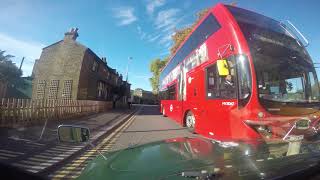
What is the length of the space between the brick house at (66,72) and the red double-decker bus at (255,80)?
86.4 feet

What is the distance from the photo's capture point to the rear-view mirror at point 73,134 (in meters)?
3.47

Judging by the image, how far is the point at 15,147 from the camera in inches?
314

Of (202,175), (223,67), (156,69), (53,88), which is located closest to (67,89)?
(53,88)

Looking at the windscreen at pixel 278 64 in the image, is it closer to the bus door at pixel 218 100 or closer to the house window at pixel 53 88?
the bus door at pixel 218 100

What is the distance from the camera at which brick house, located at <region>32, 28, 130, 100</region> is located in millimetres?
33688

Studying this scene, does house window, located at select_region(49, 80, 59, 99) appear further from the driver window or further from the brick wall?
the driver window

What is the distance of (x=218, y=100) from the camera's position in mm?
8945

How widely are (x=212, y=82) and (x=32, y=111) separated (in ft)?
30.2

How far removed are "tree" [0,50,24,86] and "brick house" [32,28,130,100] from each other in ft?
10.3

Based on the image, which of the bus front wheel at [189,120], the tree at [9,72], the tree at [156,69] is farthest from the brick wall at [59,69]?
the tree at [156,69]

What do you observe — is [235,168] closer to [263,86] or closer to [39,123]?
[263,86]

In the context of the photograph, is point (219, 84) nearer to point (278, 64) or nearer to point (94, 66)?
point (278, 64)

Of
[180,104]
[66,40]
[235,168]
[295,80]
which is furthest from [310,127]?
[66,40]

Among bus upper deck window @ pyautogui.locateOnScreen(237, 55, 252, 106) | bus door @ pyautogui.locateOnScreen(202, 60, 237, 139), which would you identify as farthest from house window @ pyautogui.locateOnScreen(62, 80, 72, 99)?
bus upper deck window @ pyautogui.locateOnScreen(237, 55, 252, 106)
